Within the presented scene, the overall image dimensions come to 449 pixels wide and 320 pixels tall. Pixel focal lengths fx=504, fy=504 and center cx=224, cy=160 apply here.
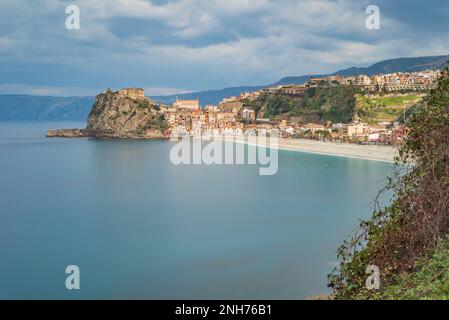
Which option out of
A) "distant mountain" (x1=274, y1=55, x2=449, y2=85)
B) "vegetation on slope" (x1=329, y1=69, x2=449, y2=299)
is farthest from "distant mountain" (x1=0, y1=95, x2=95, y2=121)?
"vegetation on slope" (x1=329, y1=69, x2=449, y2=299)

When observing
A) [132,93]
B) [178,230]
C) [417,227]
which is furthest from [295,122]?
[417,227]

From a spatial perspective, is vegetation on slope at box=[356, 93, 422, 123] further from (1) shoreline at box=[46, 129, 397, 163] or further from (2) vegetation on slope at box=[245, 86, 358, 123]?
(1) shoreline at box=[46, 129, 397, 163]

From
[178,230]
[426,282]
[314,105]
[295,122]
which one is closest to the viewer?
[426,282]

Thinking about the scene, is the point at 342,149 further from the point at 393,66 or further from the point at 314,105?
the point at 393,66

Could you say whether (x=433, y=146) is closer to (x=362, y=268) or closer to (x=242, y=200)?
(x=362, y=268)

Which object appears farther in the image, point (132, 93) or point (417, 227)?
point (132, 93)

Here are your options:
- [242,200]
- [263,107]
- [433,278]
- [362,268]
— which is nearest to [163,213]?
[242,200]
